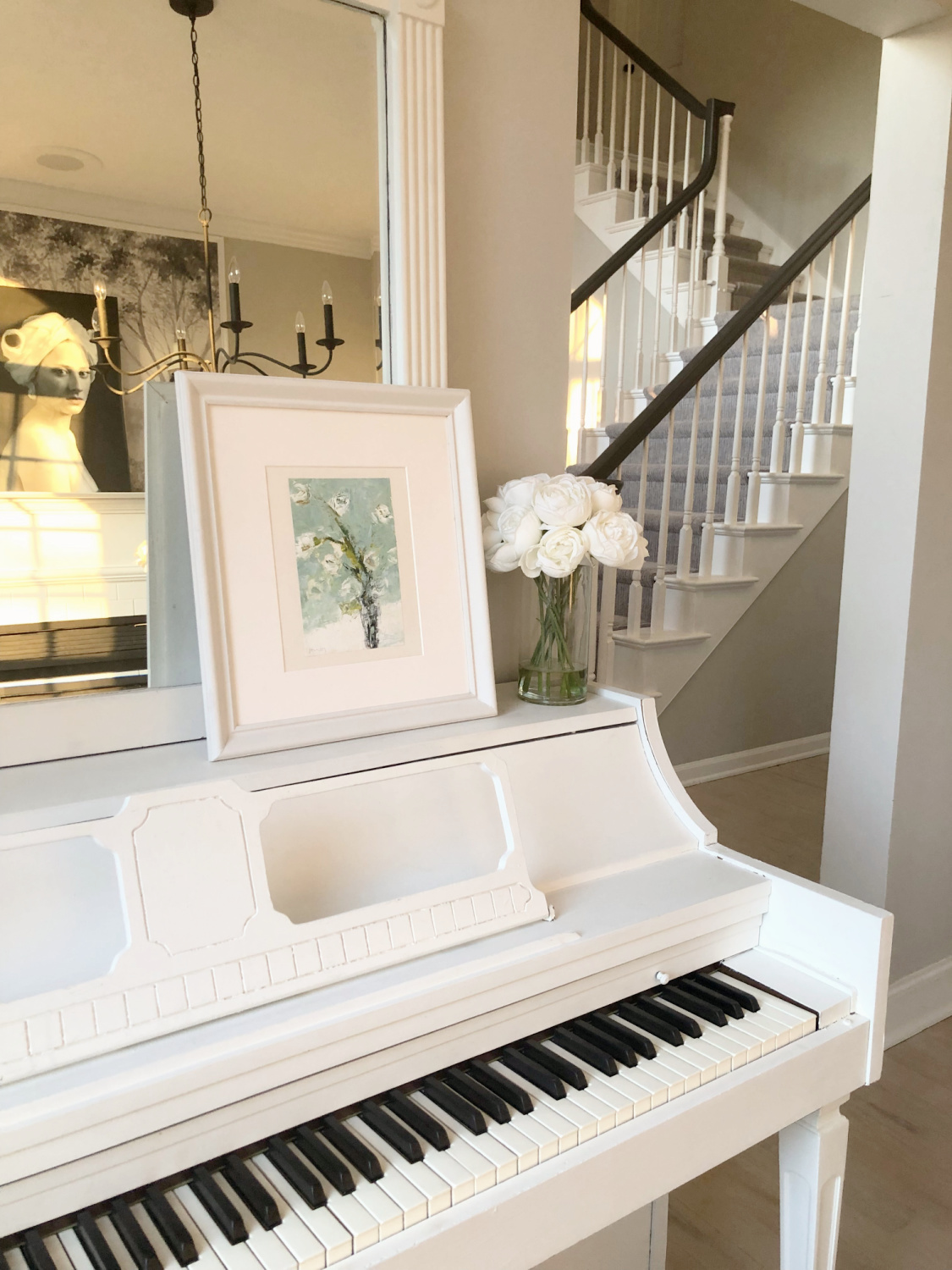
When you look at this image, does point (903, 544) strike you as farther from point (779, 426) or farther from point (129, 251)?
point (779, 426)

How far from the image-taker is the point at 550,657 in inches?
57.1

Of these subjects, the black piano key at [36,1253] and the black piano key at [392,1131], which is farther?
the black piano key at [392,1131]

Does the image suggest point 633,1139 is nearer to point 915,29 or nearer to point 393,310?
point 393,310

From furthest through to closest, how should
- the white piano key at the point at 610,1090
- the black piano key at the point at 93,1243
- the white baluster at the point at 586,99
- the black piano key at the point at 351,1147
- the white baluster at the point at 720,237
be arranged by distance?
the white baluster at the point at 586,99 → the white baluster at the point at 720,237 → the white piano key at the point at 610,1090 → the black piano key at the point at 351,1147 → the black piano key at the point at 93,1243

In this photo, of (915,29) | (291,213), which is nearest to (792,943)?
(291,213)

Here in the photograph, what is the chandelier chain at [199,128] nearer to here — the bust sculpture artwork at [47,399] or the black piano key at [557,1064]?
the bust sculpture artwork at [47,399]

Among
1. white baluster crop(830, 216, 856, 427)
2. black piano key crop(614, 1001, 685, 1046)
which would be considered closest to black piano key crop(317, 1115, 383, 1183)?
black piano key crop(614, 1001, 685, 1046)

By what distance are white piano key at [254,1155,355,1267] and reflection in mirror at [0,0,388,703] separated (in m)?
0.61

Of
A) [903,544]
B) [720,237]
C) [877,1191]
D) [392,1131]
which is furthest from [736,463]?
[392,1131]

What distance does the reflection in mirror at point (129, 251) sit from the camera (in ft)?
3.58

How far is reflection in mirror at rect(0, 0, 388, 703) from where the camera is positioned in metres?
1.09

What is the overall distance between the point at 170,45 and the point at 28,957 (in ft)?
3.36

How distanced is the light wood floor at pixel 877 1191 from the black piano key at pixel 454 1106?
3.08 ft

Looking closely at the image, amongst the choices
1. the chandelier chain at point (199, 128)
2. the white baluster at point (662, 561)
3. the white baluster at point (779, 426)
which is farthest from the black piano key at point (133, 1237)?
the white baluster at point (779, 426)
